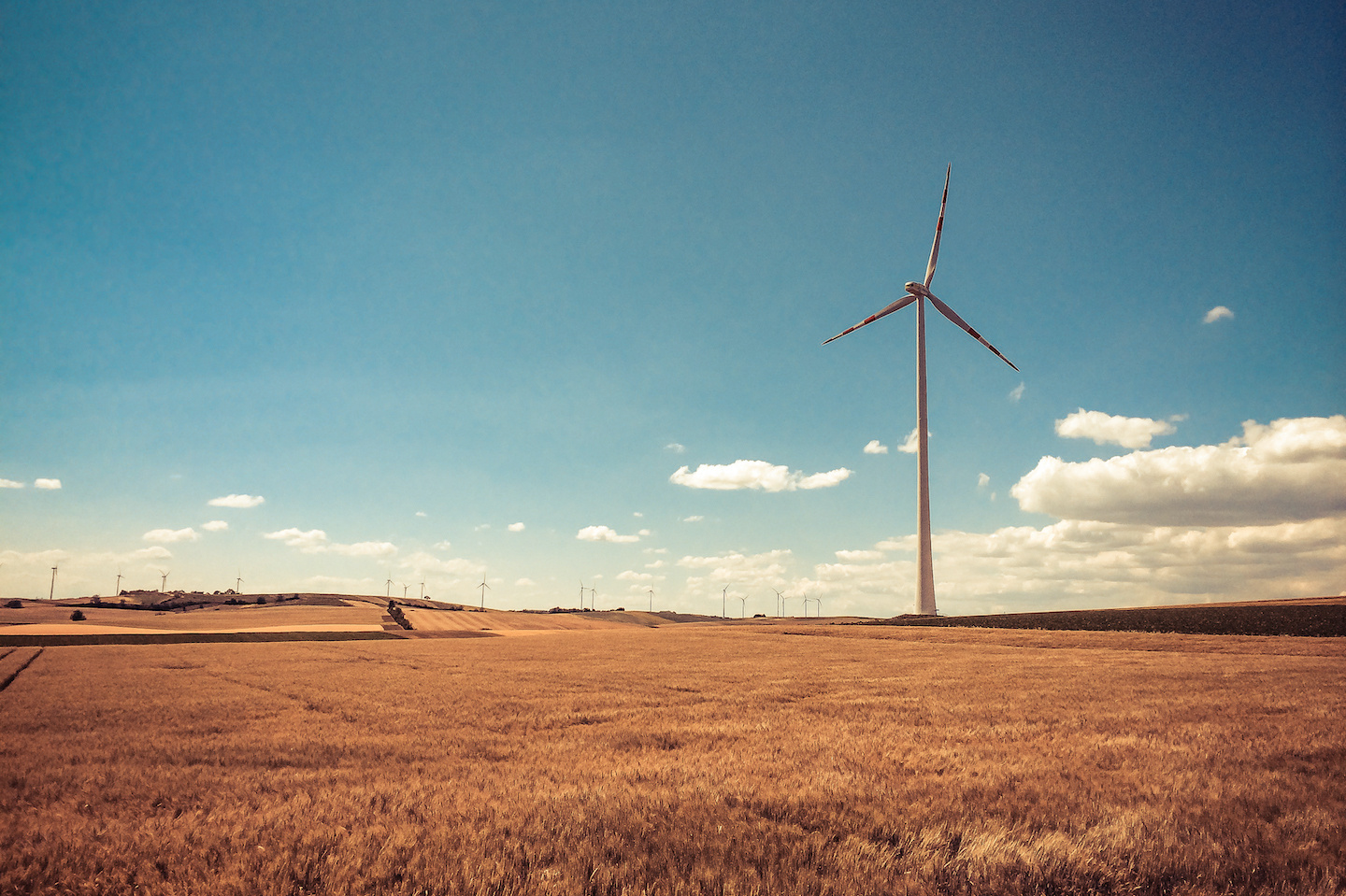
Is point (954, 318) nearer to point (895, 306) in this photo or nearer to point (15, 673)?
point (895, 306)

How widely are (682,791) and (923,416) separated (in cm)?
11174

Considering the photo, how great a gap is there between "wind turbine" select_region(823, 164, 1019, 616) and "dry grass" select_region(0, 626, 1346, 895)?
87.1 m

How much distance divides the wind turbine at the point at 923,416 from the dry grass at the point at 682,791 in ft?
286

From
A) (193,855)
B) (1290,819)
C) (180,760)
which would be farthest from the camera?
(180,760)

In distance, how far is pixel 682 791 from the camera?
9.52 meters

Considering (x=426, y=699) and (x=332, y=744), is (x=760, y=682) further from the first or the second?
(x=332, y=744)

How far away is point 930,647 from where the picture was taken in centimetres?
5647

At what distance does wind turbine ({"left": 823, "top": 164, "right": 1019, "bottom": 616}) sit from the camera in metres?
108

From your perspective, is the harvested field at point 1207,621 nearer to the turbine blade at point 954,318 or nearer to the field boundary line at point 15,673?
the turbine blade at point 954,318

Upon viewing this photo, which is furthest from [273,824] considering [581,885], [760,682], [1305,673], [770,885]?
[1305,673]

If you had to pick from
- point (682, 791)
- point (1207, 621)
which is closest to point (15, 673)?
point (682, 791)

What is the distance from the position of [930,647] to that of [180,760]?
180ft

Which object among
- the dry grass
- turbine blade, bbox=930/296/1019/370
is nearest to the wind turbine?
turbine blade, bbox=930/296/1019/370

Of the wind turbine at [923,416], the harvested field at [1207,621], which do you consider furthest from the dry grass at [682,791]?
the wind turbine at [923,416]
